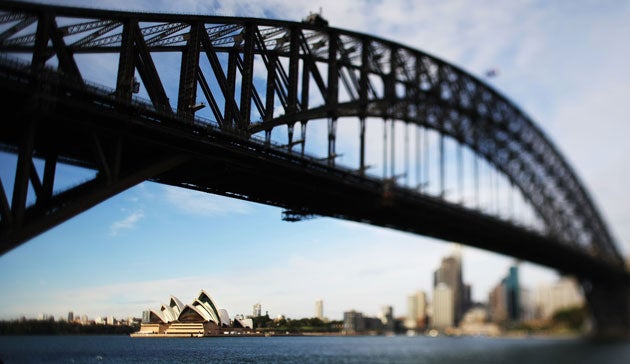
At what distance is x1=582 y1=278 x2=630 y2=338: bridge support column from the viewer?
11581 cm

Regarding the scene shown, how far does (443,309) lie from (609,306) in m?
48.9

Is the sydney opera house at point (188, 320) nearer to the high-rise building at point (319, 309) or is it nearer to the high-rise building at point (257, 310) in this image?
the high-rise building at point (257, 310)

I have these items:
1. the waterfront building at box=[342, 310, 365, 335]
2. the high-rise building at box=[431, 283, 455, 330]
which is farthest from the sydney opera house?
the high-rise building at box=[431, 283, 455, 330]

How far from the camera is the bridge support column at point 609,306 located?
116 metres

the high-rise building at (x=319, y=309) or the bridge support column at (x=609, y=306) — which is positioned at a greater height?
the high-rise building at (x=319, y=309)

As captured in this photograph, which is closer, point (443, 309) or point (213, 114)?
point (213, 114)

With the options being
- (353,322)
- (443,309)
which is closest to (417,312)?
(443,309)

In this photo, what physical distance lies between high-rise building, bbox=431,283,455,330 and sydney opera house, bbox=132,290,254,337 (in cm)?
11960

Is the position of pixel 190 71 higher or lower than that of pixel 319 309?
higher

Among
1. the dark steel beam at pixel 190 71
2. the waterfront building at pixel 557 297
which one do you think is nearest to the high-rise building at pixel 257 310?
the dark steel beam at pixel 190 71

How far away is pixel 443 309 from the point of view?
160500 mm

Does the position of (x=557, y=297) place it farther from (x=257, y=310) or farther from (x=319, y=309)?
(x=257, y=310)

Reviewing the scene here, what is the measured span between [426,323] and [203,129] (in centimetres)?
12891

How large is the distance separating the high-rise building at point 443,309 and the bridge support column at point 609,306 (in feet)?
107
